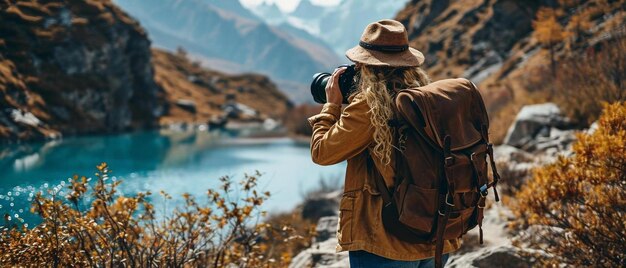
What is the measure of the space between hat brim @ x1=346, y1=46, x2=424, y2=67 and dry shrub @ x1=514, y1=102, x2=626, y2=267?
227cm

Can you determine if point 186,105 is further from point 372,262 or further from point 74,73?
point 372,262

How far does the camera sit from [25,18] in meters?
48.0

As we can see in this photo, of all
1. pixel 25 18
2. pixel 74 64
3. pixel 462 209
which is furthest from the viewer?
pixel 74 64

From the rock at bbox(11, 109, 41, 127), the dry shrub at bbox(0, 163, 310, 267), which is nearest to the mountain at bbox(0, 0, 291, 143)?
the rock at bbox(11, 109, 41, 127)

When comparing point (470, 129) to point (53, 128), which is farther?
point (53, 128)

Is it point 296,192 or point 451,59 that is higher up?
point 451,59

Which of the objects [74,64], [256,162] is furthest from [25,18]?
[256,162]

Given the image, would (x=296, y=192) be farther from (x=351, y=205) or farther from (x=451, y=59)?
(x=451, y=59)

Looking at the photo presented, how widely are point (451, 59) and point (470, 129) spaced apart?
54839 millimetres

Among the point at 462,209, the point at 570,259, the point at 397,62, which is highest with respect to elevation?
the point at 397,62

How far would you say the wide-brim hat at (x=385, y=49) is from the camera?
2.70 metres

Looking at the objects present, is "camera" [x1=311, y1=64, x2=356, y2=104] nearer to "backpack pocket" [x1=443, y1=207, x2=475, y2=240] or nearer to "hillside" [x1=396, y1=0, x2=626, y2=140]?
"backpack pocket" [x1=443, y1=207, x2=475, y2=240]

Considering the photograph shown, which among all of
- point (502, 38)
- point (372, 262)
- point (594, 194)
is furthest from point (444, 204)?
point (502, 38)

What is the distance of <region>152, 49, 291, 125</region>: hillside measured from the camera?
83225mm
